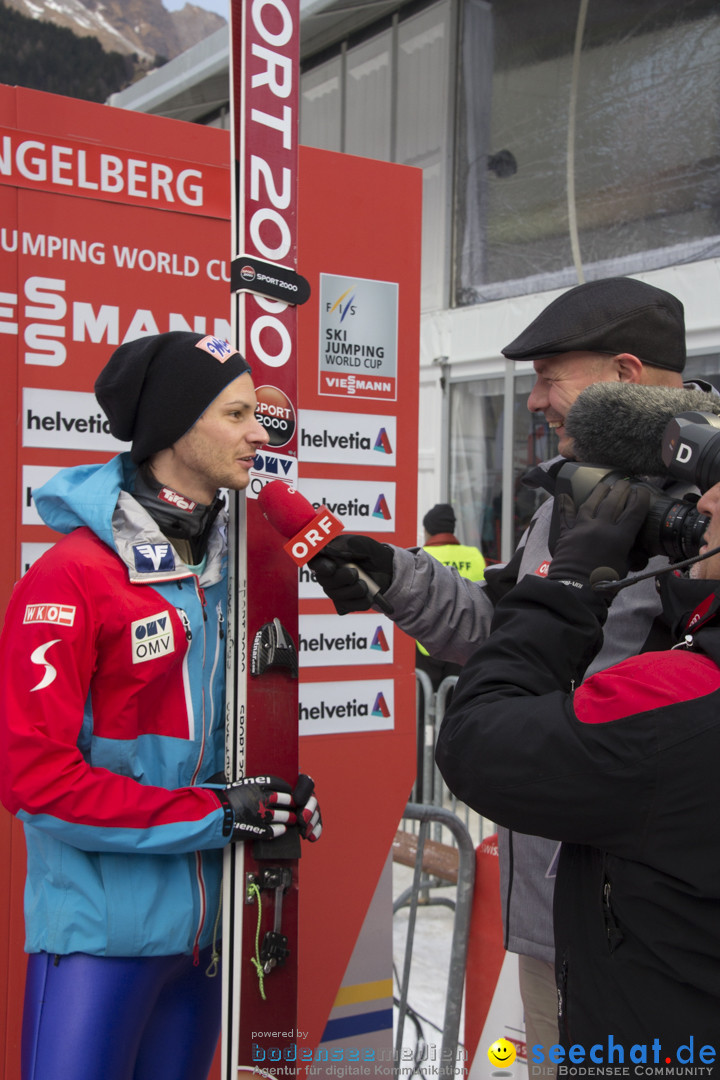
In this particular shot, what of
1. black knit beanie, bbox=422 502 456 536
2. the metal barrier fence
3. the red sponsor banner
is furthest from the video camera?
black knit beanie, bbox=422 502 456 536

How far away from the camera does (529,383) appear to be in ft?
25.3

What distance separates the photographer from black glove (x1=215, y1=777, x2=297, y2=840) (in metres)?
1.55

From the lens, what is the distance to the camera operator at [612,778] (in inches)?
40.0

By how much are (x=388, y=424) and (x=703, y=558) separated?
71.7 inches

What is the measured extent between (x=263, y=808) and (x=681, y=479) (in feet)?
2.88

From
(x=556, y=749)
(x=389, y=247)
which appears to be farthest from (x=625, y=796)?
(x=389, y=247)

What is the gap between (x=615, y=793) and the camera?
1.03m

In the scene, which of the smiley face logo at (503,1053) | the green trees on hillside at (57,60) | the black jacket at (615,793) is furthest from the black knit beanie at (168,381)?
the green trees on hillside at (57,60)

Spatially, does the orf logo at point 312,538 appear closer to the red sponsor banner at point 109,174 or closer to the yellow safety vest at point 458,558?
the red sponsor banner at point 109,174

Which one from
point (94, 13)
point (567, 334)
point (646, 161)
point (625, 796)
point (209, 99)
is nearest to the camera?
point (625, 796)

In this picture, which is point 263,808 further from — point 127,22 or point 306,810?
point 127,22

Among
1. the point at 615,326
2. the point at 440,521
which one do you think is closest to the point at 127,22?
the point at 440,521

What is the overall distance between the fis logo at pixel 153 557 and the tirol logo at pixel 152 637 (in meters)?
0.08

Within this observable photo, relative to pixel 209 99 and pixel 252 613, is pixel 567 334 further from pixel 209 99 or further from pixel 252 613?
pixel 209 99
